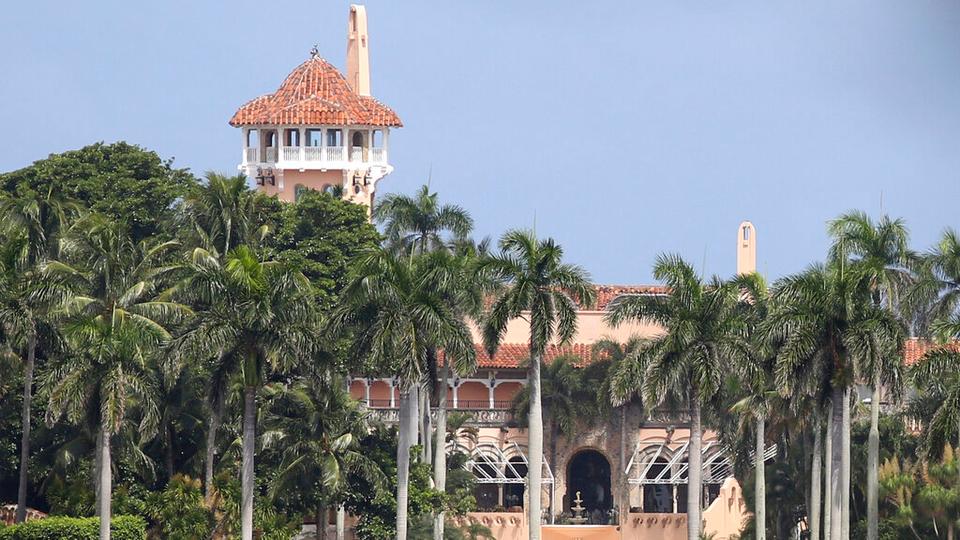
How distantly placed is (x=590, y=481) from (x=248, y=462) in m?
40.5

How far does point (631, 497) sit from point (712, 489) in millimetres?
3309

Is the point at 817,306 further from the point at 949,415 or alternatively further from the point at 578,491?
the point at 578,491

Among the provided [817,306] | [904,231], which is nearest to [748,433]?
[904,231]

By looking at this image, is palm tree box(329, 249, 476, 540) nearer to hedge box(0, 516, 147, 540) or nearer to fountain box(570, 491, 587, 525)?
hedge box(0, 516, 147, 540)

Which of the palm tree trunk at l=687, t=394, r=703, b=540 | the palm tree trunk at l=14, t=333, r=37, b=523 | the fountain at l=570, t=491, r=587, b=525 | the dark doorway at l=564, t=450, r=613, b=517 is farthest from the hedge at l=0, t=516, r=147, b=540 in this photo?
the dark doorway at l=564, t=450, r=613, b=517

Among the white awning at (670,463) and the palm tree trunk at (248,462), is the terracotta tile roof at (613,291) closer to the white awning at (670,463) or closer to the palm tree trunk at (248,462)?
the white awning at (670,463)

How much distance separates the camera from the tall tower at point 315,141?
12375 cm

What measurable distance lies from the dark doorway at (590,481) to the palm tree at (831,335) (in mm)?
38658

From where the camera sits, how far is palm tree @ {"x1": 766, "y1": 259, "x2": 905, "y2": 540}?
264ft

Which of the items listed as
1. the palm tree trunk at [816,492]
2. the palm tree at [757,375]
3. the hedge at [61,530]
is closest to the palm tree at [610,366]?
the palm tree at [757,375]

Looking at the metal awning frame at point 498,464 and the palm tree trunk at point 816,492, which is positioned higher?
the metal awning frame at point 498,464

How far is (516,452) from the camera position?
384 feet

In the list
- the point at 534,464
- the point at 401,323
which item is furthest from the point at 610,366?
the point at 401,323

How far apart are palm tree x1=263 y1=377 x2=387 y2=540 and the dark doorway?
30.0 metres
